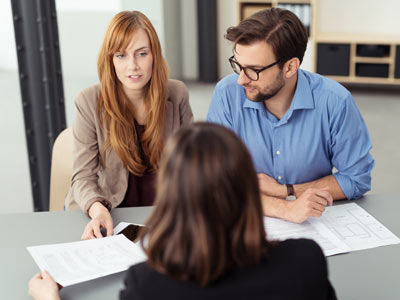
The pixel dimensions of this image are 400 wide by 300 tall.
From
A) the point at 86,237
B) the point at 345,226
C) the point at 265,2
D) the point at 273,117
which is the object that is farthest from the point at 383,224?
the point at 265,2

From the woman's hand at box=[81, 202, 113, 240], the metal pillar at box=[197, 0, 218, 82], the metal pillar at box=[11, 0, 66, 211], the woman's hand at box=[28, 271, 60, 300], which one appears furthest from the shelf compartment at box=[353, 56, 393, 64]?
the woman's hand at box=[28, 271, 60, 300]

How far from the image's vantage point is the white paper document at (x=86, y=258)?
140cm

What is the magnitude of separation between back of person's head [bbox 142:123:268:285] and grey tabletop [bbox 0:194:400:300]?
0.45 meters

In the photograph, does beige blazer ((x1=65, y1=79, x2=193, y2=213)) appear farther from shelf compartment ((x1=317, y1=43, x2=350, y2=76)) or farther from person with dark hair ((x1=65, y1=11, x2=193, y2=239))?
shelf compartment ((x1=317, y1=43, x2=350, y2=76))

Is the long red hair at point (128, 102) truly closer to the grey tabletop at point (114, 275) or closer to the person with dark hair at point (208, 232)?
the grey tabletop at point (114, 275)

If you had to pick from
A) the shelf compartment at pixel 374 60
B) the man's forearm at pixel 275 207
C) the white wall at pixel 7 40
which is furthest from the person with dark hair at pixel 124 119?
the shelf compartment at pixel 374 60

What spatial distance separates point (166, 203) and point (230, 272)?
0.57ft

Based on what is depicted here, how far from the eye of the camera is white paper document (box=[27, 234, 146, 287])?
1.40 metres

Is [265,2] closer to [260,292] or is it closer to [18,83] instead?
[18,83]

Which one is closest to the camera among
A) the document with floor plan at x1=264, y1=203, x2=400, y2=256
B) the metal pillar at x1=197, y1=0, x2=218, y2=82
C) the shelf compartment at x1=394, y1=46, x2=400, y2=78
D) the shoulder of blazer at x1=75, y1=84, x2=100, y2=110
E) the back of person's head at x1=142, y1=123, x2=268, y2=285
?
the back of person's head at x1=142, y1=123, x2=268, y2=285

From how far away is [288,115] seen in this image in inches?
77.1

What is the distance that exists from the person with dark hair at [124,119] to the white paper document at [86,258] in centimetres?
42

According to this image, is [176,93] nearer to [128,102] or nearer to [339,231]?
[128,102]

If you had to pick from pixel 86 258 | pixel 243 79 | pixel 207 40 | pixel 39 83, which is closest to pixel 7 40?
pixel 39 83
